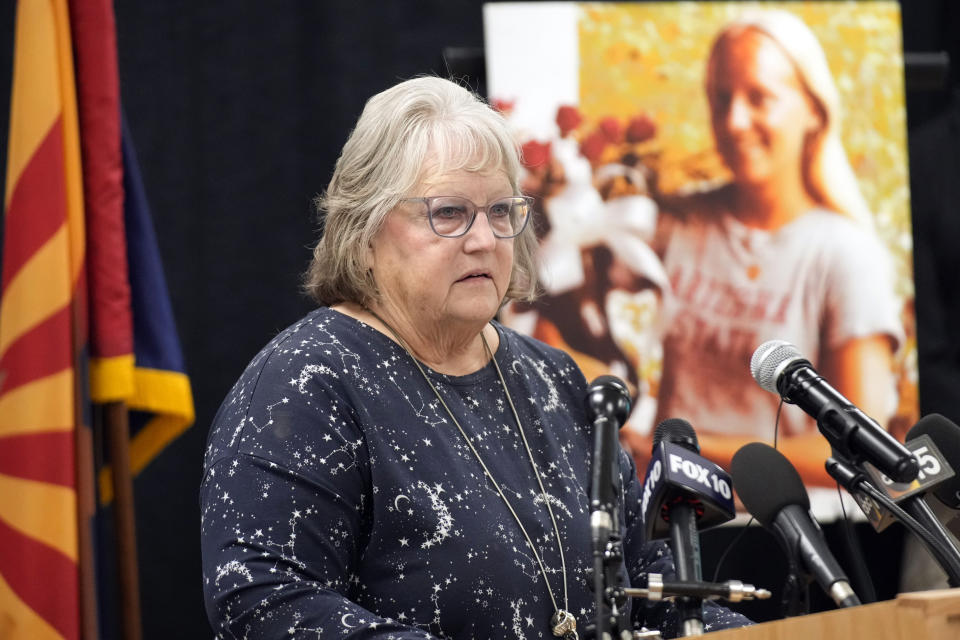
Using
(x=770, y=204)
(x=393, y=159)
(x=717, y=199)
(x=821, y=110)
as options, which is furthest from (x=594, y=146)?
(x=393, y=159)

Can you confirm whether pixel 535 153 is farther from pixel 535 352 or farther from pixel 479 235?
pixel 479 235

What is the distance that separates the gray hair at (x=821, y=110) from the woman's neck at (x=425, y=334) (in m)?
1.64

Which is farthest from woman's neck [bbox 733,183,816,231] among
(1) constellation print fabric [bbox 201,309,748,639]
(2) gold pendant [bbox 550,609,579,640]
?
(2) gold pendant [bbox 550,609,579,640]

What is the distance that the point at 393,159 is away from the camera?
1.85 metres

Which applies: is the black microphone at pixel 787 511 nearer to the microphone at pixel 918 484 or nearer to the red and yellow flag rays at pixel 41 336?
the microphone at pixel 918 484

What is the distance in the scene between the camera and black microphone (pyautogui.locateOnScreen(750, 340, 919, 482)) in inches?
55.6

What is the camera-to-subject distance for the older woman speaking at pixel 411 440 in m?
1.57

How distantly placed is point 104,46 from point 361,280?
1026 mm

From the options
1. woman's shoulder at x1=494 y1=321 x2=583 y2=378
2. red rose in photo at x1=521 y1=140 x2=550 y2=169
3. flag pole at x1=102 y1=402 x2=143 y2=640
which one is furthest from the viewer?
red rose in photo at x1=521 y1=140 x2=550 y2=169

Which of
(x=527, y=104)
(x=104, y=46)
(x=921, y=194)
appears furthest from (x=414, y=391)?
(x=921, y=194)

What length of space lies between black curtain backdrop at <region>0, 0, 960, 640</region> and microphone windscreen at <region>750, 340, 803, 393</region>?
72.9 inches

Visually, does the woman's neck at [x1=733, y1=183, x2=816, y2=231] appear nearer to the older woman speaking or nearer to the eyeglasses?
the older woman speaking

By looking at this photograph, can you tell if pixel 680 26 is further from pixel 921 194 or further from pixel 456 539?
pixel 456 539

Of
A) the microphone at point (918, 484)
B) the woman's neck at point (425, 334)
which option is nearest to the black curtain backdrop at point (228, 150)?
the woman's neck at point (425, 334)
